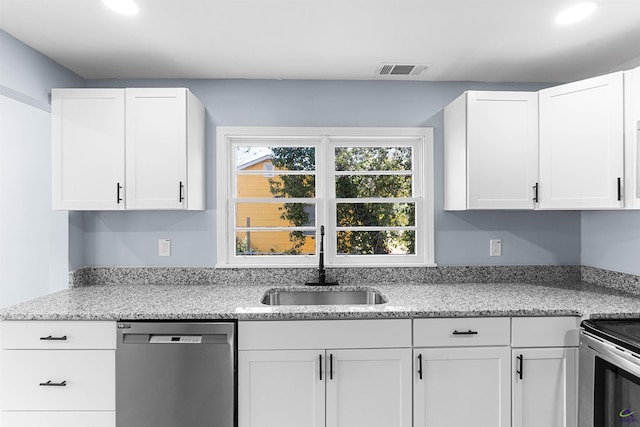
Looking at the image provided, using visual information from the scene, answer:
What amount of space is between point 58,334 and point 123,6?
5.13ft

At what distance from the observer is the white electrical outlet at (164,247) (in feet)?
8.63

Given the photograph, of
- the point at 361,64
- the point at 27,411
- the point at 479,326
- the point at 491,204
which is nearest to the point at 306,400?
the point at 479,326

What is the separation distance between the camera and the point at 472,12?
1834 millimetres

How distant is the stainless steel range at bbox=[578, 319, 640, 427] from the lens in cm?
159

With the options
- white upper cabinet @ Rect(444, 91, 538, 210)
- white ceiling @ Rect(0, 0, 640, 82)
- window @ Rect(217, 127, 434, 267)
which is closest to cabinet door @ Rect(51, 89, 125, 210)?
white ceiling @ Rect(0, 0, 640, 82)

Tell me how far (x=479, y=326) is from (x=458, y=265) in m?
0.79

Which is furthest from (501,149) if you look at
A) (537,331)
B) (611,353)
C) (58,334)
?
(58,334)

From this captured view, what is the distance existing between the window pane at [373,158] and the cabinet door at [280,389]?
1.35m

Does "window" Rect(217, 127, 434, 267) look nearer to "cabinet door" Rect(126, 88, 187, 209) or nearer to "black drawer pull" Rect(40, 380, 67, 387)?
"cabinet door" Rect(126, 88, 187, 209)

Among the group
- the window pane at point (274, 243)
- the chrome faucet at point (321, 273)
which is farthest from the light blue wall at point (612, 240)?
the window pane at point (274, 243)

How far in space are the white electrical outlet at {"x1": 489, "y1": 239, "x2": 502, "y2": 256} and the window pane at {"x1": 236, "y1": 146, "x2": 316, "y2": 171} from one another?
134 cm

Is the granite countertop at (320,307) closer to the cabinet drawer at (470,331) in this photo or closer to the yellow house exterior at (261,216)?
the cabinet drawer at (470,331)

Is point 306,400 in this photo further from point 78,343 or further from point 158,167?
point 158,167

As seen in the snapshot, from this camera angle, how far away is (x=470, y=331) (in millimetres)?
1940
